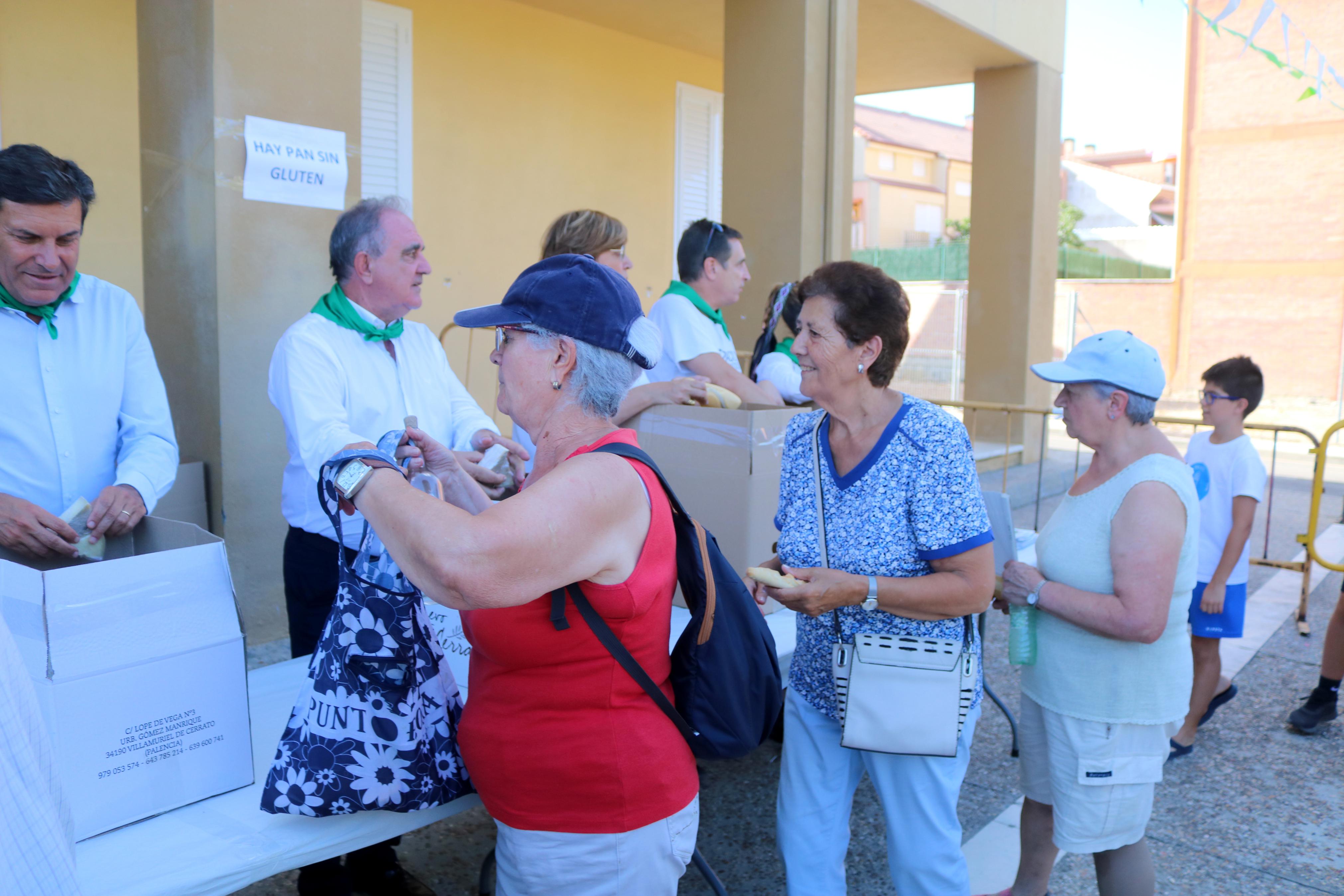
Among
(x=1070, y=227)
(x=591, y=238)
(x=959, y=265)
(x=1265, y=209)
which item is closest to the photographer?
(x=591, y=238)

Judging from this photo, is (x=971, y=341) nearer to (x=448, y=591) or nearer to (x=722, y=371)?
(x=722, y=371)

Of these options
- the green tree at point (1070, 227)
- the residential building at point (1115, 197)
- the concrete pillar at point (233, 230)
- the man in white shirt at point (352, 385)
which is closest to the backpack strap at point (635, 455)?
the man in white shirt at point (352, 385)

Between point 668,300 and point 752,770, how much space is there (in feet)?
6.37

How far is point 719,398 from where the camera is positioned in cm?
307

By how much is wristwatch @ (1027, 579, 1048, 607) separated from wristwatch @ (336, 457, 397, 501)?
169 centimetres

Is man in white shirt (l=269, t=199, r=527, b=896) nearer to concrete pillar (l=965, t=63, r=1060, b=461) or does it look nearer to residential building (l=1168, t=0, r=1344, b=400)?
concrete pillar (l=965, t=63, r=1060, b=461)

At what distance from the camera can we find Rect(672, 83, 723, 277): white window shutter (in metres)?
9.55

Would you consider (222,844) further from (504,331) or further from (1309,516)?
(1309,516)

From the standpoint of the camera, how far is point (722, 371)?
3.65 metres

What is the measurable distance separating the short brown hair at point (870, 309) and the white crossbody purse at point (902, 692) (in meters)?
0.43

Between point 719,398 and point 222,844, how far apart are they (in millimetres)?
1895

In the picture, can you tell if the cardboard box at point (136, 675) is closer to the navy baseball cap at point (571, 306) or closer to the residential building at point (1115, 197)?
the navy baseball cap at point (571, 306)

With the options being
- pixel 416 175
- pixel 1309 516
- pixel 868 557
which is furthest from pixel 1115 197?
pixel 868 557

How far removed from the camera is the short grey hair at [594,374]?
1635mm
